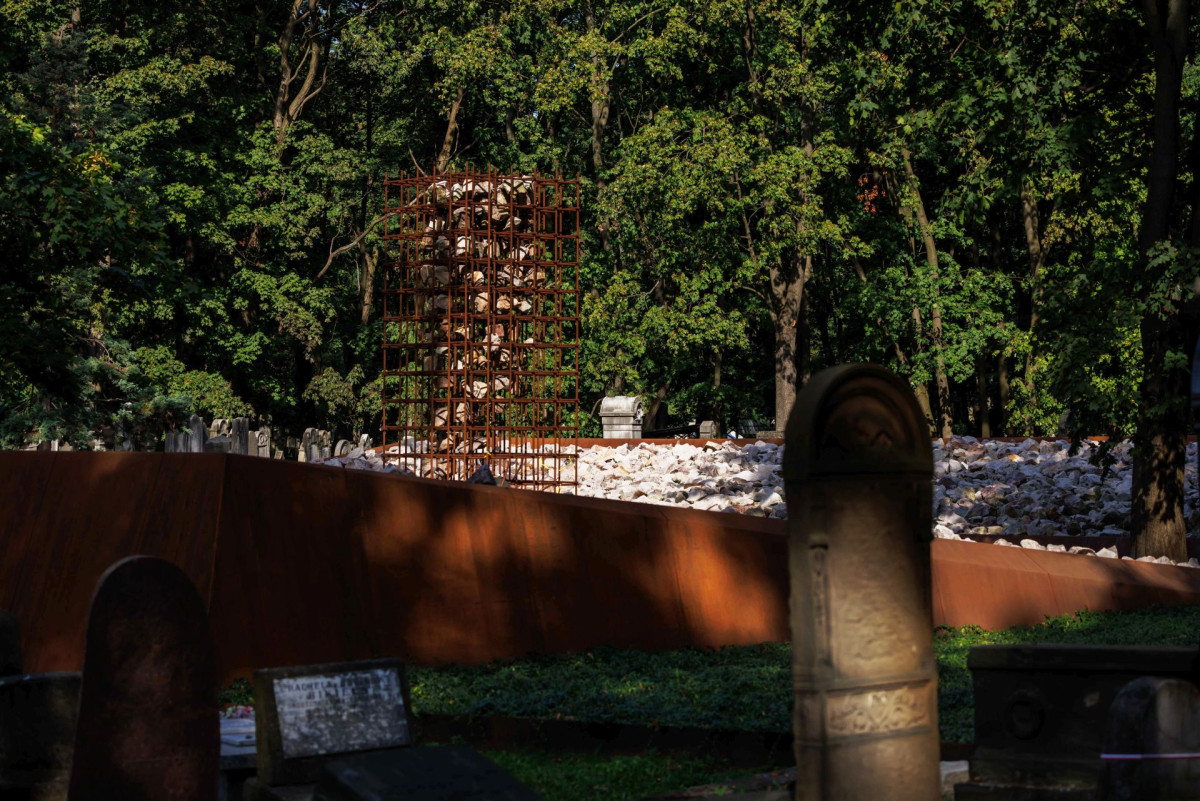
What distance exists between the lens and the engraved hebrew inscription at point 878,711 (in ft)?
18.0

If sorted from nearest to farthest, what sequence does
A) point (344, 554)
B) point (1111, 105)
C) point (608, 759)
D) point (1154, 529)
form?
point (608, 759)
point (344, 554)
point (1154, 529)
point (1111, 105)

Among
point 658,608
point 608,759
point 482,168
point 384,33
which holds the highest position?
point 384,33

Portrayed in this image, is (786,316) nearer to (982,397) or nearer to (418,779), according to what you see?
(982,397)

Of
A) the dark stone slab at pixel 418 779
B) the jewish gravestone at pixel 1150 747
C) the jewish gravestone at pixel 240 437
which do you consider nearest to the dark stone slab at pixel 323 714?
the dark stone slab at pixel 418 779

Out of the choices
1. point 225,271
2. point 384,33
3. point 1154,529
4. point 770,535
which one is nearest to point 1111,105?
point 1154,529

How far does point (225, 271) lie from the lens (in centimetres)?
4081

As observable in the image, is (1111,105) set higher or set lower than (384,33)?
lower

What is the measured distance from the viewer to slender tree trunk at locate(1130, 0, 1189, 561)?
1548 cm

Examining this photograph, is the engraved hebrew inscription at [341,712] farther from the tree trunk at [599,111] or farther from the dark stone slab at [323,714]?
the tree trunk at [599,111]

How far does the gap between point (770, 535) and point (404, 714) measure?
5.09m

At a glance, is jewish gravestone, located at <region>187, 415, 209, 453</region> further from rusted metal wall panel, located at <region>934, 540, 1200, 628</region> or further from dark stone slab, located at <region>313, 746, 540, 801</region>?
dark stone slab, located at <region>313, 746, 540, 801</region>

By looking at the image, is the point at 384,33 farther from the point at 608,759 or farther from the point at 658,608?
the point at 608,759

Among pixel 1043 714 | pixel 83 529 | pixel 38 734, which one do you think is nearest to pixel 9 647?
pixel 38 734

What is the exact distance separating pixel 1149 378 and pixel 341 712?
1139 cm
